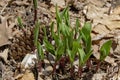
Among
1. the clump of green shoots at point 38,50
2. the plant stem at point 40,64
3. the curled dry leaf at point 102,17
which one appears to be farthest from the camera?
the curled dry leaf at point 102,17

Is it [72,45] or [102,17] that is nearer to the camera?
[72,45]

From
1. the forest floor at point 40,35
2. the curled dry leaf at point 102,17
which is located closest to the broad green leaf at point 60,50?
the forest floor at point 40,35

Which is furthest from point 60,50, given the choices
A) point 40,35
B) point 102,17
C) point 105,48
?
point 102,17

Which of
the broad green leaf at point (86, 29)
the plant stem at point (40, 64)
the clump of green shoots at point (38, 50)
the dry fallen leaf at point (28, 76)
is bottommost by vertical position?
the dry fallen leaf at point (28, 76)

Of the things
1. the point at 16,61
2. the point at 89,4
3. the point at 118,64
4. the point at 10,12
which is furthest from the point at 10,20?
the point at 118,64

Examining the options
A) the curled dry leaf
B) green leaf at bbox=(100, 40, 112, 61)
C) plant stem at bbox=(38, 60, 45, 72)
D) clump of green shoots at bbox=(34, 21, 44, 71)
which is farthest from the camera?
the curled dry leaf

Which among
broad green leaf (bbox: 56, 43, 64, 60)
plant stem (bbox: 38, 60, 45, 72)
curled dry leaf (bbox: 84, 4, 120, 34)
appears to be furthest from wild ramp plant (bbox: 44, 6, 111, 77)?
curled dry leaf (bbox: 84, 4, 120, 34)

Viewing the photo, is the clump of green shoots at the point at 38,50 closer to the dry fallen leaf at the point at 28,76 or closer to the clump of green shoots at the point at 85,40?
the dry fallen leaf at the point at 28,76

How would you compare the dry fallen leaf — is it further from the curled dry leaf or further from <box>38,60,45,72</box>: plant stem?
the curled dry leaf

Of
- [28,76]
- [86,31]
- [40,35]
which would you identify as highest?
[86,31]

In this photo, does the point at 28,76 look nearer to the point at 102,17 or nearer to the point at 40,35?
the point at 40,35
